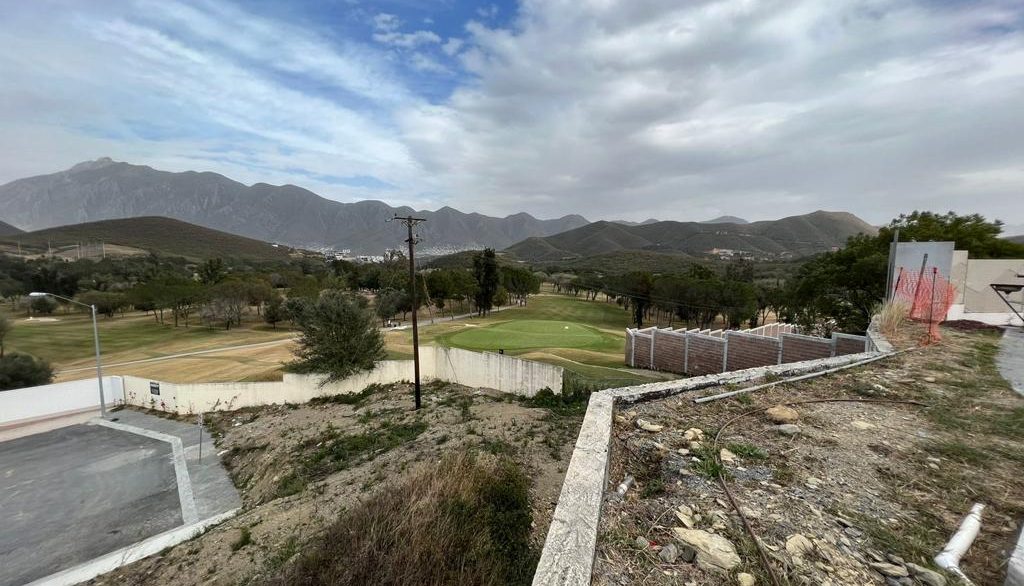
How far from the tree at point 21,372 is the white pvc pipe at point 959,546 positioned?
147 feet

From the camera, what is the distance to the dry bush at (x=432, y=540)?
380cm

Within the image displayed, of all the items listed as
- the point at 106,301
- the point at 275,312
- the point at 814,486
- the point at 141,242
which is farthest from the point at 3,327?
the point at 141,242

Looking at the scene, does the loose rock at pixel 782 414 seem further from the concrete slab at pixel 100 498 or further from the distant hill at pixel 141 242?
the distant hill at pixel 141 242

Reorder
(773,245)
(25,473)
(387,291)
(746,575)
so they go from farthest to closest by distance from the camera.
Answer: (773,245)
(387,291)
(25,473)
(746,575)

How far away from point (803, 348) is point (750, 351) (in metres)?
3.69

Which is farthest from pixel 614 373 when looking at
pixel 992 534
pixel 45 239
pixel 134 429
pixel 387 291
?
pixel 45 239

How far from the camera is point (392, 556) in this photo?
12.6ft

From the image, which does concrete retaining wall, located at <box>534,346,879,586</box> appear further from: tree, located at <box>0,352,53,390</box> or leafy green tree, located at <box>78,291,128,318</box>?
leafy green tree, located at <box>78,291,128,318</box>

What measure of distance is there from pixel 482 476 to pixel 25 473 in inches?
936

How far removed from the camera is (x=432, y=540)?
404 centimetres

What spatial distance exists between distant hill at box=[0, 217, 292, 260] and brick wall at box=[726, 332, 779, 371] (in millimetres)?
138424

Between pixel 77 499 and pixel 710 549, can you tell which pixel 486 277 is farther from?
pixel 710 549

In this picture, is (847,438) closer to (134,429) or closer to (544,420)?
(544,420)

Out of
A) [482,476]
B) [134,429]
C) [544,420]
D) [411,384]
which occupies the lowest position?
[134,429]
